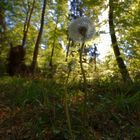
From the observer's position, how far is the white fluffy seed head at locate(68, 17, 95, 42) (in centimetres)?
387

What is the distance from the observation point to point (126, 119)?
4.30 meters

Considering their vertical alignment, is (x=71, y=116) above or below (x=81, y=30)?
below

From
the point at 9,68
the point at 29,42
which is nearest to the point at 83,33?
the point at 9,68

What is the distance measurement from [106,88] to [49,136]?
2127mm

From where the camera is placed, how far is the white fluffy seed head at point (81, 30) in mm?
3869

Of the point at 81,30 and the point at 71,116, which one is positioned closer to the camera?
the point at 81,30

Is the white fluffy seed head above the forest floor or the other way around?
above

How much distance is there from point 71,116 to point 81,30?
1107 mm

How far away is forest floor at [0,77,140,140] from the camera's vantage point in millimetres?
3887

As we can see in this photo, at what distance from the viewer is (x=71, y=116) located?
4.14 meters

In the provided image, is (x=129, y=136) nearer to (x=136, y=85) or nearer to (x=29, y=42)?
(x=136, y=85)

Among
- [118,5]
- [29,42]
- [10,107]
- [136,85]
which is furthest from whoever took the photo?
[29,42]

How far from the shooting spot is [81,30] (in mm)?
3877

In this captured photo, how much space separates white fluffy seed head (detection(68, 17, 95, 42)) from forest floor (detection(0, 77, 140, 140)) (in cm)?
88
